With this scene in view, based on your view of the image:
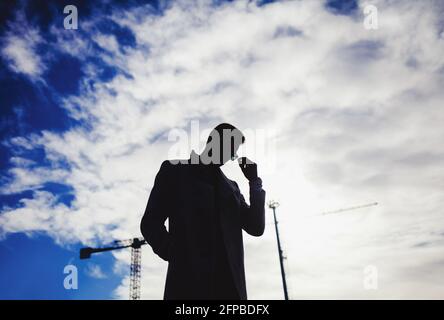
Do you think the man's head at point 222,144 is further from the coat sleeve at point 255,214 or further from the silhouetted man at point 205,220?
the coat sleeve at point 255,214

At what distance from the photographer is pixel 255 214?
11.0 feet

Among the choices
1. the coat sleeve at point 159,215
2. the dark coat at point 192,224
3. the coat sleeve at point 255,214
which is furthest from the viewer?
the coat sleeve at point 255,214

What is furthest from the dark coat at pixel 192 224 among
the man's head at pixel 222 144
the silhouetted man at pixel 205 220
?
the man's head at pixel 222 144

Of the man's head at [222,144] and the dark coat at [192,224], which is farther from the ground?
the man's head at [222,144]

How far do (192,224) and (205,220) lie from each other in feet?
0.42

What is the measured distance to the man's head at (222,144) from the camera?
11.2 ft

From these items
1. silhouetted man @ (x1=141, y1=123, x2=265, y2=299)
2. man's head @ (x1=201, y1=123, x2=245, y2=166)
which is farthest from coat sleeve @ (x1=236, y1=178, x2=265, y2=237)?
man's head @ (x1=201, y1=123, x2=245, y2=166)

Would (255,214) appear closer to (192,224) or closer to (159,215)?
(192,224)

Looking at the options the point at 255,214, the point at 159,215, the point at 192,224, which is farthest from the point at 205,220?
the point at 255,214

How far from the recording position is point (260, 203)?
3395 millimetres
